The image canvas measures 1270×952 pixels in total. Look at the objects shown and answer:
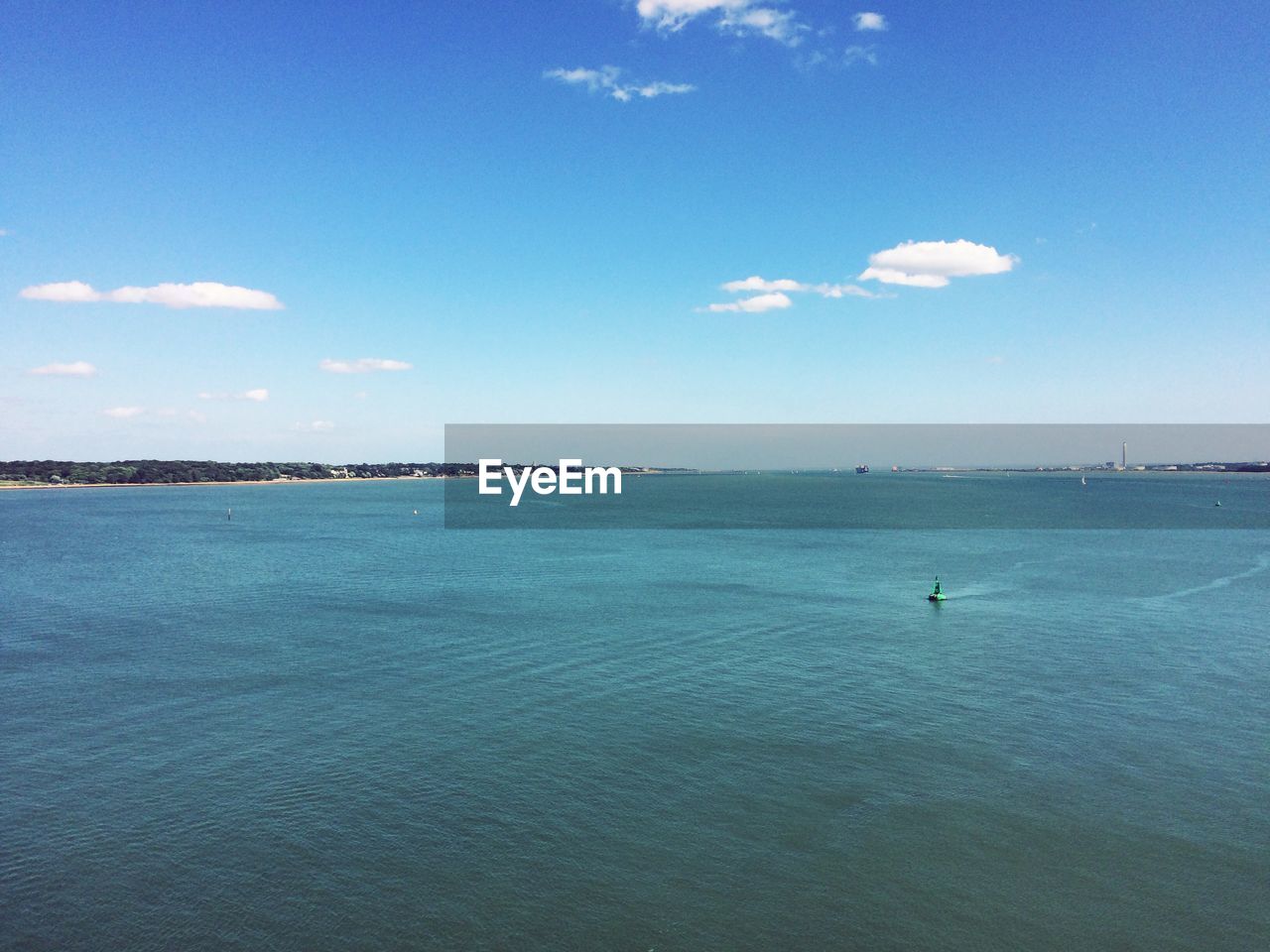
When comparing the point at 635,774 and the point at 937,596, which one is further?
the point at 937,596

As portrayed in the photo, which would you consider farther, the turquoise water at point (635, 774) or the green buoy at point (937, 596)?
the green buoy at point (937, 596)

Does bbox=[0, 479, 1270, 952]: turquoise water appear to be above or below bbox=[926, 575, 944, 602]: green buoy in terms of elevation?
Result: below

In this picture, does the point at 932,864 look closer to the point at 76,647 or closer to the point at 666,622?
the point at 666,622

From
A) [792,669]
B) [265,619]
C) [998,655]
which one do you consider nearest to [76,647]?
[265,619]

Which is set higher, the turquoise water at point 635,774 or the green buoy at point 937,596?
the green buoy at point 937,596

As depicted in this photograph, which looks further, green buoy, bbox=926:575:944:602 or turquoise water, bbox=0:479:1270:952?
green buoy, bbox=926:575:944:602

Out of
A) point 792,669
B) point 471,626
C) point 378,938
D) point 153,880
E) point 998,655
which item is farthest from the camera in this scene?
point 471,626

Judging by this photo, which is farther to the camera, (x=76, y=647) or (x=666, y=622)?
(x=666, y=622)

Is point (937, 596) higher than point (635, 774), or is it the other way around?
point (937, 596)
